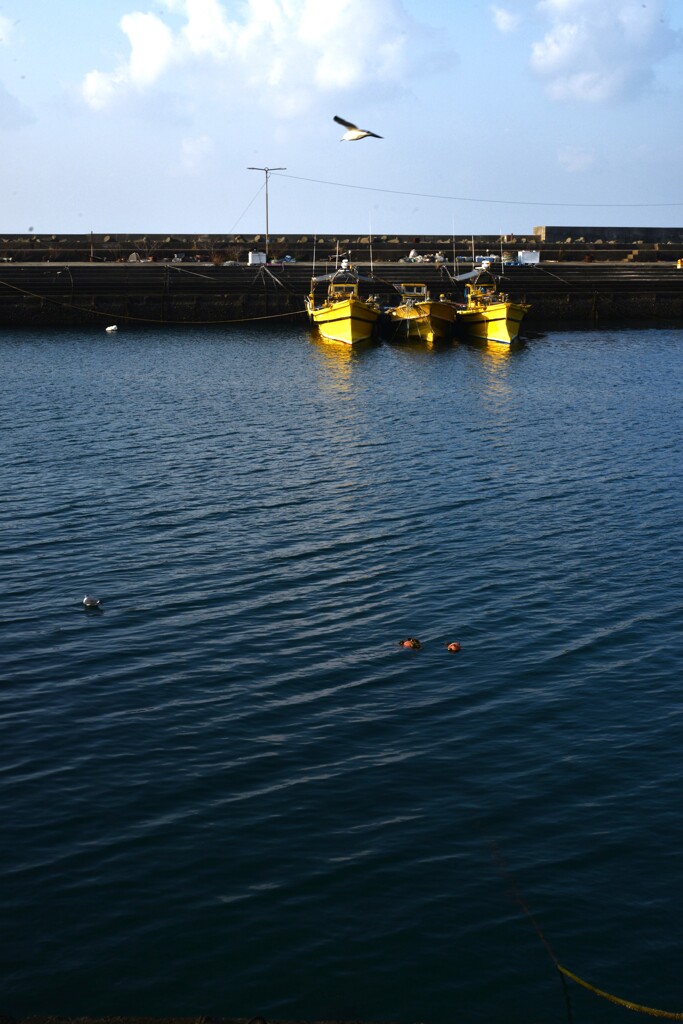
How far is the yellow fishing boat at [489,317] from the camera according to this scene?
6819 cm

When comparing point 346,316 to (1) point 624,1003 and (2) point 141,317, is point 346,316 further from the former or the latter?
(1) point 624,1003

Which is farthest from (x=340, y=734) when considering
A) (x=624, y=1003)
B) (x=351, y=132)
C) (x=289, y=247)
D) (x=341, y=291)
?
(x=289, y=247)

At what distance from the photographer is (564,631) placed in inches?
753

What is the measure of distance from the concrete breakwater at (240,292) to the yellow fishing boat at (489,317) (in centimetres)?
833

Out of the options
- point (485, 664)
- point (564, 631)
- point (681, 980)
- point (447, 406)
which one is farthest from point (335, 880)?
point (447, 406)

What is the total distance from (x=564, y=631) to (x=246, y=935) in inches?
394

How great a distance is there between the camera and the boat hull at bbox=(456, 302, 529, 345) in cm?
6806

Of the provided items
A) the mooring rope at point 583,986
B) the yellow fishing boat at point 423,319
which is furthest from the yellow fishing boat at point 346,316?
the mooring rope at point 583,986

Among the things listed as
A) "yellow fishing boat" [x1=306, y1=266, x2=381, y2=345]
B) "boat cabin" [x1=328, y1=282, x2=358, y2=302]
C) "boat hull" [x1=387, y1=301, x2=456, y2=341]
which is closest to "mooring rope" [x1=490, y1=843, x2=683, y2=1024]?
"yellow fishing boat" [x1=306, y1=266, x2=381, y2=345]

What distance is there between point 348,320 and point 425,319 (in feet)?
17.3

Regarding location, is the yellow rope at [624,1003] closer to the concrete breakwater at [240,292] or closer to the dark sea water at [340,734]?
the dark sea water at [340,734]

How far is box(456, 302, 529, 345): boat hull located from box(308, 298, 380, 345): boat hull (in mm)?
6194

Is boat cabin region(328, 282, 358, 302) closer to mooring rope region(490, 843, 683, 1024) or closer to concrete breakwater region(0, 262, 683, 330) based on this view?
concrete breakwater region(0, 262, 683, 330)

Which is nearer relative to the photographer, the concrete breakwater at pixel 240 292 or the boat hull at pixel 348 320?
the boat hull at pixel 348 320
